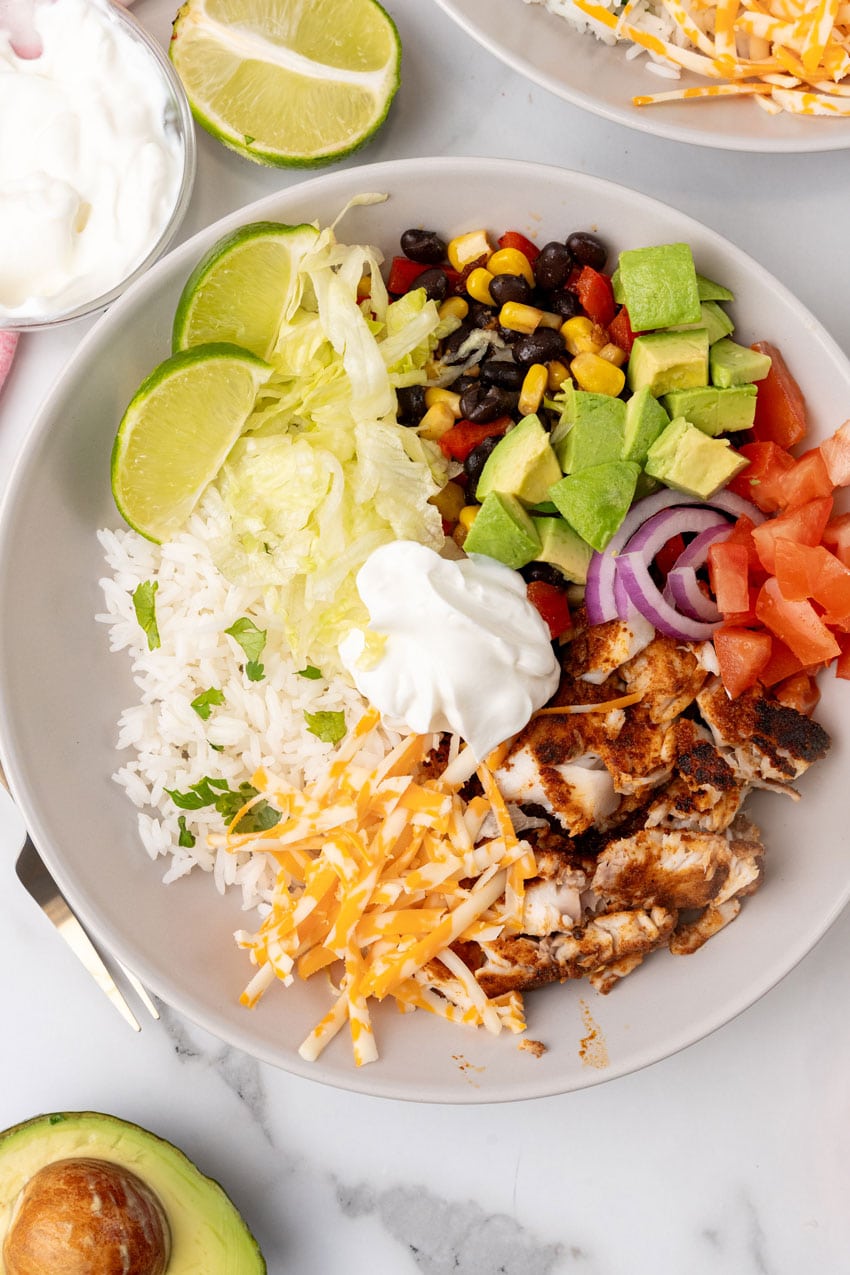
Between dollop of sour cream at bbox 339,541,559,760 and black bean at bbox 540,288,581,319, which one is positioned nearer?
dollop of sour cream at bbox 339,541,559,760

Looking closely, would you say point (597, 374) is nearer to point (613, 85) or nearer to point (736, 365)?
point (736, 365)

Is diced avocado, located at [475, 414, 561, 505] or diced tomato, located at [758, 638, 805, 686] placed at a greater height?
diced avocado, located at [475, 414, 561, 505]

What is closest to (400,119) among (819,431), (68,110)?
(68,110)

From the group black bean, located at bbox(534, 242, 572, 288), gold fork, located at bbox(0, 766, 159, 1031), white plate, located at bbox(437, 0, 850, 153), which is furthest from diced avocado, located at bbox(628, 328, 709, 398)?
gold fork, located at bbox(0, 766, 159, 1031)

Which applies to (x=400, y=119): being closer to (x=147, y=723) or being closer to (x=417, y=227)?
(x=417, y=227)

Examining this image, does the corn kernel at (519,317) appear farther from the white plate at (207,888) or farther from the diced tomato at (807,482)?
the diced tomato at (807,482)

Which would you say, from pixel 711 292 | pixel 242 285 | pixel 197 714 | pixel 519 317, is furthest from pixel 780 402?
pixel 197 714

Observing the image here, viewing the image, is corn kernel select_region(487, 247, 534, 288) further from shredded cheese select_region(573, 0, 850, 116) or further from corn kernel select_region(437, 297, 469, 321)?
shredded cheese select_region(573, 0, 850, 116)
